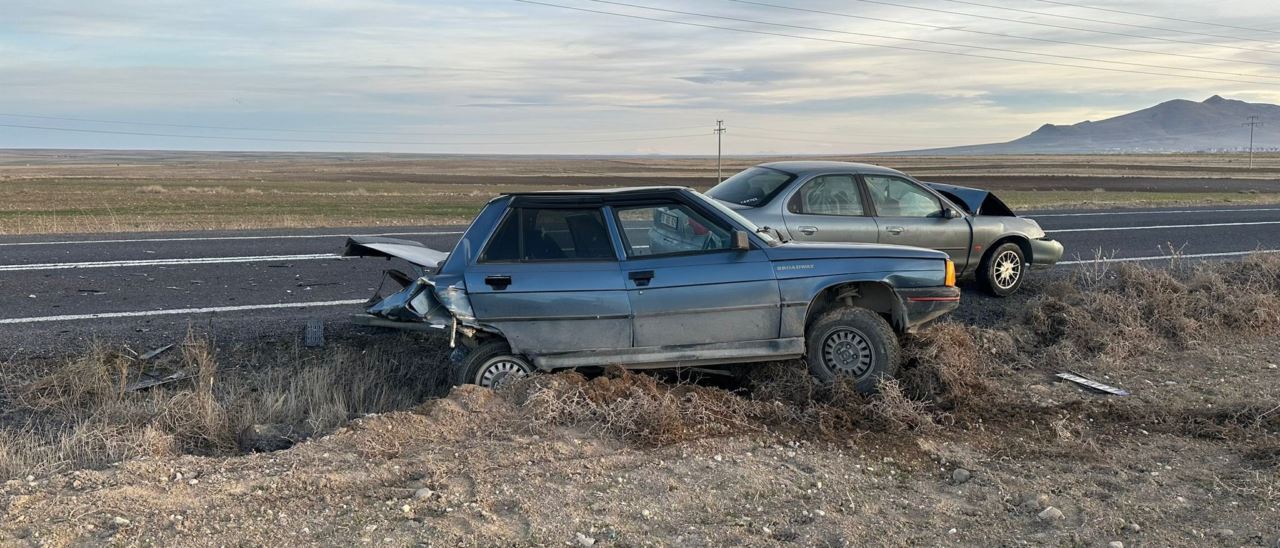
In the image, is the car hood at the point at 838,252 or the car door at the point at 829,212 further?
the car door at the point at 829,212

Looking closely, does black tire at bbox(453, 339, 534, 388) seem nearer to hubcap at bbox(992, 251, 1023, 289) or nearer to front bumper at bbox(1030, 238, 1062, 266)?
hubcap at bbox(992, 251, 1023, 289)

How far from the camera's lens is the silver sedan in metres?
9.70

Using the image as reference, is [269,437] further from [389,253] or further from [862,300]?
[862,300]

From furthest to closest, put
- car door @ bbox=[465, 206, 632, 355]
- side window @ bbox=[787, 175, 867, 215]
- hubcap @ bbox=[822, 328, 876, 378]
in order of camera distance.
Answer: side window @ bbox=[787, 175, 867, 215] < hubcap @ bbox=[822, 328, 876, 378] < car door @ bbox=[465, 206, 632, 355]

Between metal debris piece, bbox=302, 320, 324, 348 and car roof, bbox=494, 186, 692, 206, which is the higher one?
car roof, bbox=494, 186, 692, 206

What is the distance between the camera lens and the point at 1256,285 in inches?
377

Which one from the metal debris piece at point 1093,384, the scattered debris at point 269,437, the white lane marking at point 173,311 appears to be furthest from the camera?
the white lane marking at point 173,311

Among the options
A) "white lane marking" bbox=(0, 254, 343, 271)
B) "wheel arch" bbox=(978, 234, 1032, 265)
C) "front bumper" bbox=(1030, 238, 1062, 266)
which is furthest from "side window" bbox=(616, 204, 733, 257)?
"white lane marking" bbox=(0, 254, 343, 271)

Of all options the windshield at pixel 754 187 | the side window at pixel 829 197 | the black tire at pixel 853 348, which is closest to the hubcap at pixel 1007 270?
the side window at pixel 829 197

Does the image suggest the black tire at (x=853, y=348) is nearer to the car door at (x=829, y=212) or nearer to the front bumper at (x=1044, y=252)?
the car door at (x=829, y=212)

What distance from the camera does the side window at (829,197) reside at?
977 centimetres

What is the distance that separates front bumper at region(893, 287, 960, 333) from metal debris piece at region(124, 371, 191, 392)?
523cm

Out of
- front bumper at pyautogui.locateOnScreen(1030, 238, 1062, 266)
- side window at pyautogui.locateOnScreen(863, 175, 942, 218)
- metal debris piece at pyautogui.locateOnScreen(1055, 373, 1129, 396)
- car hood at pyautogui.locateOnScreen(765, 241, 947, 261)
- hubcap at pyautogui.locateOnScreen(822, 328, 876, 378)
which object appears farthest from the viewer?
front bumper at pyautogui.locateOnScreen(1030, 238, 1062, 266)

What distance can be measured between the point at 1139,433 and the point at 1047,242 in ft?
16.9
